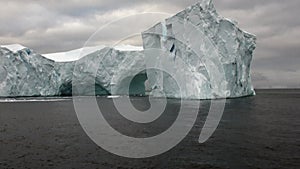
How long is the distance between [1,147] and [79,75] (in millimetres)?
39278

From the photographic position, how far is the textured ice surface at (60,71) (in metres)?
49.5

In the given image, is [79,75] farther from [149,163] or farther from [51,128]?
[149,163]

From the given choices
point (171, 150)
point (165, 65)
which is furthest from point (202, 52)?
point (171, 150)

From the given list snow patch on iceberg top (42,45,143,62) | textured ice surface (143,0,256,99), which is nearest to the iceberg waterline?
textured ice surface (143,0,256,99)

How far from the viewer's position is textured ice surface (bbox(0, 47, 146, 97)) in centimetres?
4953

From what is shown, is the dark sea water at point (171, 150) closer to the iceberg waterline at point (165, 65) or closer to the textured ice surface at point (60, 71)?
the iceberg waterline at point (165, 65)

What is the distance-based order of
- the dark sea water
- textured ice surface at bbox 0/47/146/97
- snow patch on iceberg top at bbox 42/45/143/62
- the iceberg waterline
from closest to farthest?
the dark sea water, the iceberg waterline, textured ice surface at bbox 0/47/146/97, snow patch on iceberg top at bbox 42/45/143/62

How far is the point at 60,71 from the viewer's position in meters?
53.9

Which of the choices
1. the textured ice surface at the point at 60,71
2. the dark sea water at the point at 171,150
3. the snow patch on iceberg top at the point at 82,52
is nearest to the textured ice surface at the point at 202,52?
the textured ice surface at the point at 60,71

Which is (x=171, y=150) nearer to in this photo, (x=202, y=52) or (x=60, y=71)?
(x=202, y=52)

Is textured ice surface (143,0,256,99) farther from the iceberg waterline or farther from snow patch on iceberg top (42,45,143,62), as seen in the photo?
snow patch on iceberg top (42,45,143,62)

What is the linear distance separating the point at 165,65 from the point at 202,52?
5.62m

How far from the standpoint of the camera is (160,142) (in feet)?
50.1

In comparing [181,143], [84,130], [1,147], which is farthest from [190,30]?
[1,147]
